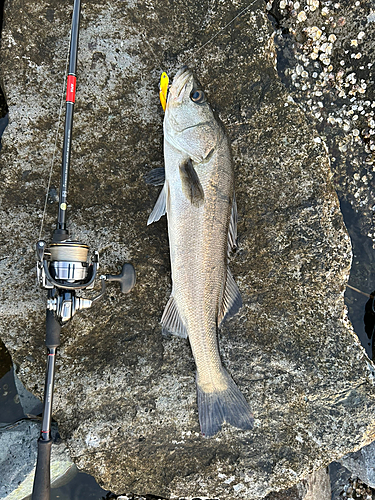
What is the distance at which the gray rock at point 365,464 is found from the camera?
128 inches

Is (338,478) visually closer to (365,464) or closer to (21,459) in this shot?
(365,464)

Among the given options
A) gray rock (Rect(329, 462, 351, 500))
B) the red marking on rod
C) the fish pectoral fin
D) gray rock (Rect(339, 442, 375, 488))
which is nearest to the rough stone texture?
the fish pectoral fin

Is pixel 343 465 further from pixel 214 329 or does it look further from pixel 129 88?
pixel 129 88

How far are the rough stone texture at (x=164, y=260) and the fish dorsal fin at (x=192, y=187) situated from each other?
0.49 meters

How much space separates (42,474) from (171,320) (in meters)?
1.36

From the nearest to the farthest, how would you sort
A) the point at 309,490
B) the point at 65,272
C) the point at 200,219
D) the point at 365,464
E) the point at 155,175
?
1. the point at 65,272
2. the point at 200,219
3. the point at 155,175
4. the point at 309,490
5. the point at 365,464

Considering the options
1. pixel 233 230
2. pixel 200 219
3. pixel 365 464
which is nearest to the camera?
pixel 200 219

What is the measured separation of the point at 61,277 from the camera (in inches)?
87.2

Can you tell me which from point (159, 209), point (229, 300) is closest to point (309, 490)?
point (229, 300)

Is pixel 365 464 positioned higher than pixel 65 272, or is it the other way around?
pixel 65 272

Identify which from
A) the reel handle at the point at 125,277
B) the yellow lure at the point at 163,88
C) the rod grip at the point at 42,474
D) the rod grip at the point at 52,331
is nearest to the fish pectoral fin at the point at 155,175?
the yellow lure at the point at 163,88

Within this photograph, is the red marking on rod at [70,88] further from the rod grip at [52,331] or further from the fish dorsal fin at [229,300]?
the fish dorsal fin at [229,300]

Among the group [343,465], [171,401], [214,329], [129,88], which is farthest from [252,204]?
[343,465]

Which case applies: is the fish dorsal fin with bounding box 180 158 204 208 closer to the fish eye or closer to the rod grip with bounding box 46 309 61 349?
the fish eye
